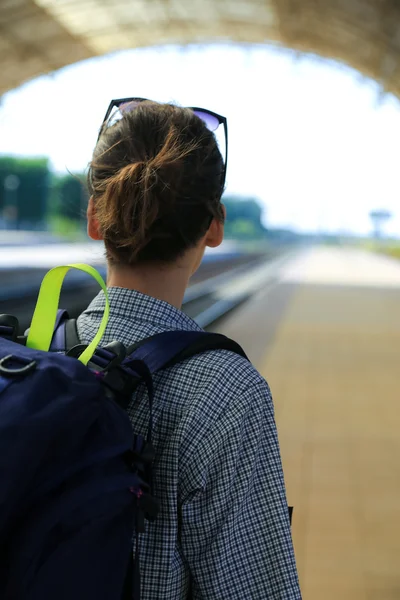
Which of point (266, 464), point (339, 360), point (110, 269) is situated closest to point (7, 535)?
point (266, 464)

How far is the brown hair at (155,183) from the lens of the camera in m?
1.23

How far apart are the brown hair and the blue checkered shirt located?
0.20m

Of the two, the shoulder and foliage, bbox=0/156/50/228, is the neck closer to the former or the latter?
the shoulder

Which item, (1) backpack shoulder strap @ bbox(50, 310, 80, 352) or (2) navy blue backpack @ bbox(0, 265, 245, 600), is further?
(1) backpack shoulder strap @ bbox(50, 310, 80, 352)

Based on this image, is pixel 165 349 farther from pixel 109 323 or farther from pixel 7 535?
pixel 7 535

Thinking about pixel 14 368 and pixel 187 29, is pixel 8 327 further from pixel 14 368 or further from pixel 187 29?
pixel 187 29

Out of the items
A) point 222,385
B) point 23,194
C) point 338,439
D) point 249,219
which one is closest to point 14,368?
point 222,385

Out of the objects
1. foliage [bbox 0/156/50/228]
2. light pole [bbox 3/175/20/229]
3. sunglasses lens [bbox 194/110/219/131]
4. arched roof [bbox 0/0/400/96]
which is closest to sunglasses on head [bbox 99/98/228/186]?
sunglasses lens [bbox 194/110/219/131]

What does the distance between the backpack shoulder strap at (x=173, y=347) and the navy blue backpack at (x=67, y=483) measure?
8 centimetres

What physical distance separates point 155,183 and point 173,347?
9.4 inches

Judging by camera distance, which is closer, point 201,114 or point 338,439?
point 201,114

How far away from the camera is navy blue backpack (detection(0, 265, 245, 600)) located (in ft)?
3.23

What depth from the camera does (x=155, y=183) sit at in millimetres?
1214

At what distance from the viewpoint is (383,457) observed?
5105mm
